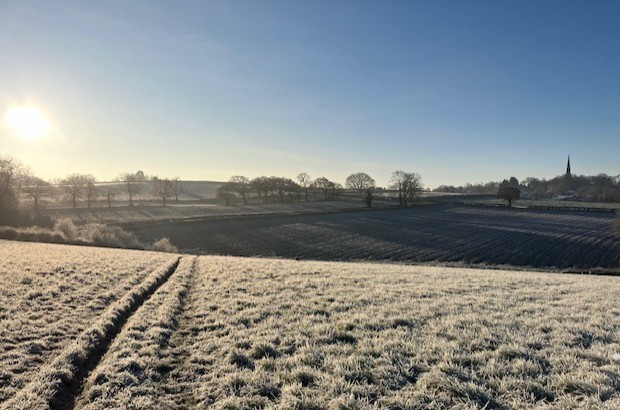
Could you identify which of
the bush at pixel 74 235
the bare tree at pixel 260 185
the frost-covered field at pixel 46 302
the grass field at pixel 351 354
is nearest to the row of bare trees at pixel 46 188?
the bush at pixel 74 235

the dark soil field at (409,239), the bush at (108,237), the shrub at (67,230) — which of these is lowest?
the dark soil field at (409,239)

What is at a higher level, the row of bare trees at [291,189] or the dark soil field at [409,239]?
the row of bare trees at [291,189]

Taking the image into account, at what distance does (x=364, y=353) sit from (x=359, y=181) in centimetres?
14274

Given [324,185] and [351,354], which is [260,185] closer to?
[324,185]

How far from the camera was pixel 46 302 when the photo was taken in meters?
11.3

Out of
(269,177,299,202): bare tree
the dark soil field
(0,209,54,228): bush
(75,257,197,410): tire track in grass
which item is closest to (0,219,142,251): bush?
the dark soil field

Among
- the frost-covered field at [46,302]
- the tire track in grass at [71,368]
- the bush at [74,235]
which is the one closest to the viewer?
the tire track in grass at [71,368]

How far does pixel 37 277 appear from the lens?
46.3 ft

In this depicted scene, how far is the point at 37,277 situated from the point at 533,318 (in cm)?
1824

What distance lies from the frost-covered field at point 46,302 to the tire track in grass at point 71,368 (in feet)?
1.02

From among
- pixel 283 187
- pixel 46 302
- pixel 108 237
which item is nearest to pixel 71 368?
pixel 46 302

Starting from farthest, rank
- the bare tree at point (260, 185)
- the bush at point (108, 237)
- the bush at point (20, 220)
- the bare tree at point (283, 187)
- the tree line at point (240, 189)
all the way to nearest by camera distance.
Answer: the bare tree at point (283, 187) < the bare tree at point (260, 185) < the tree line at point (240, 189) < the bush at point (20, 220) < the bush at point (108, 237)

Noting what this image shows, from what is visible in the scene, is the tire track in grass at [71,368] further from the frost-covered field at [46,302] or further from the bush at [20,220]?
the bush at [20,220]

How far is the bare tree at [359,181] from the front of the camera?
148 metres
